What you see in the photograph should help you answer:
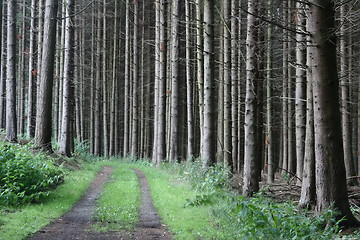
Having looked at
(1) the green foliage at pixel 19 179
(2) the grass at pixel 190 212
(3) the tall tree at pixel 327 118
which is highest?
(3) the tall tree at pixel 327 118

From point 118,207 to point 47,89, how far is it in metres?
7.74

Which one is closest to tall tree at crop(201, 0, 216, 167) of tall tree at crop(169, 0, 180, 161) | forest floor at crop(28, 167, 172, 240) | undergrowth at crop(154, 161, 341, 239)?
undergrowth at crop(154, 161, 341, 239)

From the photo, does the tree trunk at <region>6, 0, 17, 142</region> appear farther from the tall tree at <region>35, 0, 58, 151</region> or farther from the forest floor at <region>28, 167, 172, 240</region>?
the forest floor at <region>28, 167, 172, 240</region>

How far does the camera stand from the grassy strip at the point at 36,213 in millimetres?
6711

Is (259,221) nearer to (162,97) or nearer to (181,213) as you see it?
(181,213)

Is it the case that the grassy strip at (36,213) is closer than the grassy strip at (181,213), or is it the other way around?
the grassy strip at (36,213)

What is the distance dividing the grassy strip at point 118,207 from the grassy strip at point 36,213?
83cm

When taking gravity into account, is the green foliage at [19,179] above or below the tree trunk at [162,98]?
below

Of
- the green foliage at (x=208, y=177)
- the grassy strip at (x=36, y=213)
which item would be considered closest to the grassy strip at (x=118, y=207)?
the grassy strip at (x=36, y=213)

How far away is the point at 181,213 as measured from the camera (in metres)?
8.75

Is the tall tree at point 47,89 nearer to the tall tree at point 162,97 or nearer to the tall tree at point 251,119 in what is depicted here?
the tall tree at point 162,97

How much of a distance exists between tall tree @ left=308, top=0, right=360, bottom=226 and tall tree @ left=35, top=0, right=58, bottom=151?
1146cm

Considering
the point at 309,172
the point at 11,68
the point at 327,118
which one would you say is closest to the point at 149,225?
the point at 309,172

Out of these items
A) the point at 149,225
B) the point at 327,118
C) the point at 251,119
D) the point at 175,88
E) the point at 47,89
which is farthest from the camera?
the point at 175,88
